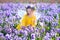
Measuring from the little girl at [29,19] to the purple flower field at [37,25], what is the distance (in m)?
0.04

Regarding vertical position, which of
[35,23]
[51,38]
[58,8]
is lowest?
[51,38]

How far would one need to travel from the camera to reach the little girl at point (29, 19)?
162cm

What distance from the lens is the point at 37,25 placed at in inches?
63.7

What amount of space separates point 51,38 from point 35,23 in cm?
20

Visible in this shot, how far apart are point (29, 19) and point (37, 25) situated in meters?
0.09

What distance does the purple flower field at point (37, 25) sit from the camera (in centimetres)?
154

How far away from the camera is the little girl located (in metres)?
1.62

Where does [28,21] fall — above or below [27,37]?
above

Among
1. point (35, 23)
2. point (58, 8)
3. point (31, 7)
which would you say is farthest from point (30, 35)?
point (58, 8)

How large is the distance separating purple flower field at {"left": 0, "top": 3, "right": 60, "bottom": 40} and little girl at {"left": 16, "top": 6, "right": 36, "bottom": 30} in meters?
0.04

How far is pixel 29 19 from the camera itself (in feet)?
5.36

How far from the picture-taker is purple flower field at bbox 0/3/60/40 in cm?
154

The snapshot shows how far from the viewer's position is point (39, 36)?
1549 mm

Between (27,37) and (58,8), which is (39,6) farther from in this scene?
(27,37)
